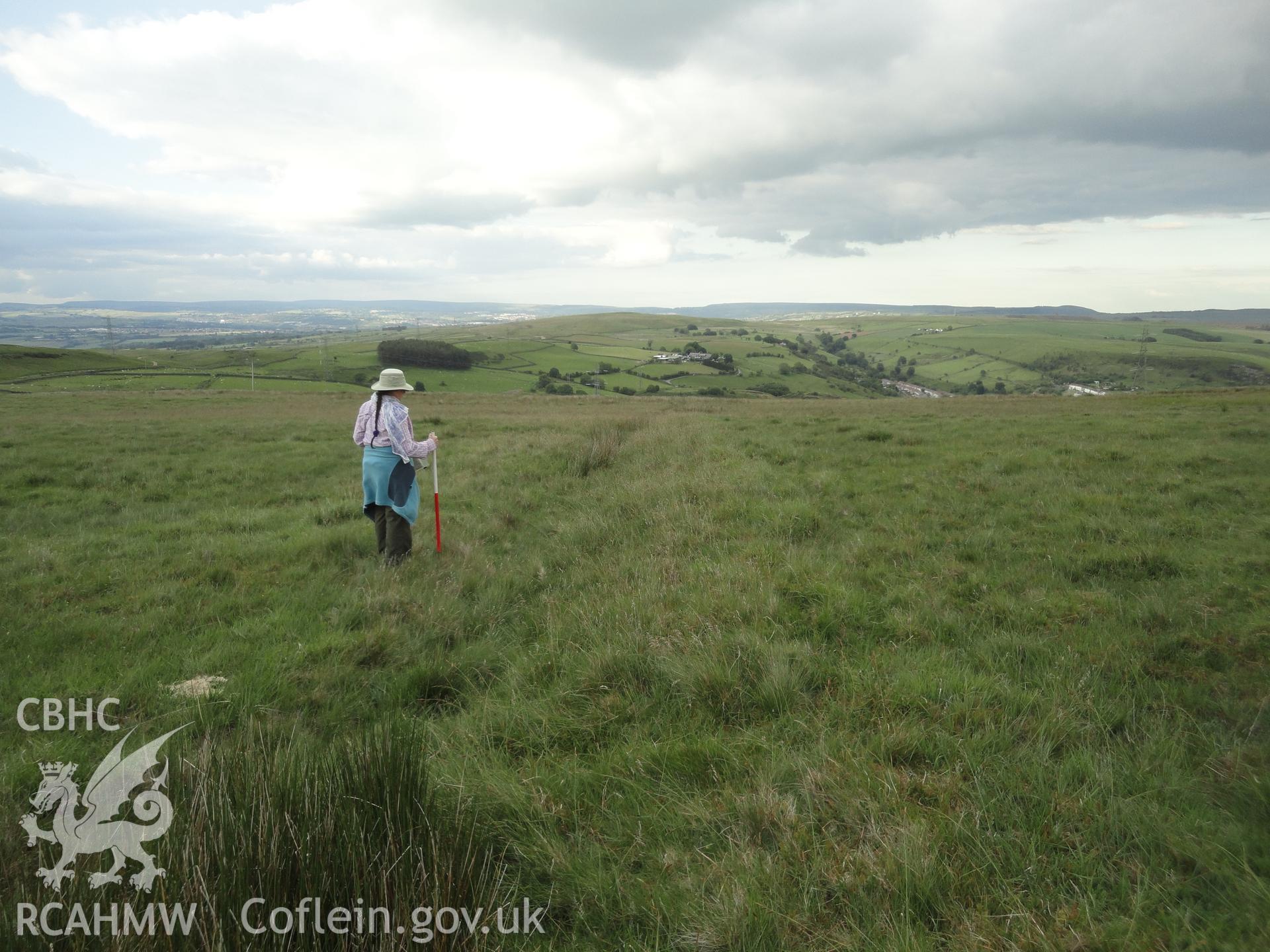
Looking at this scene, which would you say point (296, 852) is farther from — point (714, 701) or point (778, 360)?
point (778, 360)

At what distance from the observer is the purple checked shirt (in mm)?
7914

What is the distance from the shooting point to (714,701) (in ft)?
14.2

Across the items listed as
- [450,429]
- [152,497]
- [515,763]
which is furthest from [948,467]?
[450,429]

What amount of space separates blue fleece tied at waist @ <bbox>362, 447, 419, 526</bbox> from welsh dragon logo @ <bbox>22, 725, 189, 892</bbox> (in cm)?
513

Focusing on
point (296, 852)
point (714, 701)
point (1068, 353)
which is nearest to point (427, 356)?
A: point (714, 701)

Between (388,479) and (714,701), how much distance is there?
18.5ft

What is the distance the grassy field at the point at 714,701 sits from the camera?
2492mm

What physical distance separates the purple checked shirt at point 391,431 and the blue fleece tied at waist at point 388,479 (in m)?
0.10

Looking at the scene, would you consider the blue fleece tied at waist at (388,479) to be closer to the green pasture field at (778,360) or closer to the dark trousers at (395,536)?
the dark trousers at (395,536)

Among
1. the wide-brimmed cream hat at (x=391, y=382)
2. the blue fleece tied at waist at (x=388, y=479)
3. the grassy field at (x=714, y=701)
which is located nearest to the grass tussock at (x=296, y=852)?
the grassy field at (x=714, y=701)

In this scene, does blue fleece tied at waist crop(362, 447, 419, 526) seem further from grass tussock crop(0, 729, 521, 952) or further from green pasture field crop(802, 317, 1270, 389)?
green pasture field crop(802, 317, 1270, 389)

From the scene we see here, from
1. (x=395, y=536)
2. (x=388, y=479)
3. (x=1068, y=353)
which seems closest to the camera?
(x=388, y=479)

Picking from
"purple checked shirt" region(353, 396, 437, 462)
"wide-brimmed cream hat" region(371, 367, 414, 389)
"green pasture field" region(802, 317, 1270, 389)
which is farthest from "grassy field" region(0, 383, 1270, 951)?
"green pasture field" region(802, 317, 1270, 389)

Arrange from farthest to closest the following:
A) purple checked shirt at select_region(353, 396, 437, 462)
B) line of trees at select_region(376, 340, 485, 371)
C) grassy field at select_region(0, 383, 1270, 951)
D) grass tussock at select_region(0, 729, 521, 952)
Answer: line of trees at select_region(376, 340, 485, 371) → purple checked shirt at select_region(353, 396, 437, 462) → grassy field at select_region(0, 383, 1270, 951) → grass tussock at select_region(0, 729, 521, 952)
